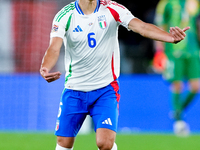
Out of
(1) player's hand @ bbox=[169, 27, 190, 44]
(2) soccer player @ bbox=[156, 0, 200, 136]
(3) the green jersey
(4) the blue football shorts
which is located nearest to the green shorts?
(2) soccer player @ bbox=[156, 0, 200, 136]

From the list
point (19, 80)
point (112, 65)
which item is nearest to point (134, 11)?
point (19, 80)

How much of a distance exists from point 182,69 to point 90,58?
5.12 metres

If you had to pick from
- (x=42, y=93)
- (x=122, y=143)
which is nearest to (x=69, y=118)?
(x=122, y=143)

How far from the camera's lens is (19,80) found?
11.4m

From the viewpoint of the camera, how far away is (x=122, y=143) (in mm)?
8047

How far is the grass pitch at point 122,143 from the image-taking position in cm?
740

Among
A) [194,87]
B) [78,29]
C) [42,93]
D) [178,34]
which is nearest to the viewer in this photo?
[178,34]

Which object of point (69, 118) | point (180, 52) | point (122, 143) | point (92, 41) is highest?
point (92, 41)

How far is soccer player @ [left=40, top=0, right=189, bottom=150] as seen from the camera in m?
4.93

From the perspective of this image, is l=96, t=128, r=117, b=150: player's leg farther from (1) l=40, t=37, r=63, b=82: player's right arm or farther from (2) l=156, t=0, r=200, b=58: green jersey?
(2) l=156, t=0, r=200, b=58: green jersey

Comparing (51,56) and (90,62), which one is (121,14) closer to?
(90,62)

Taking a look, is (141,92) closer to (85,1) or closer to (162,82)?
(162,82)

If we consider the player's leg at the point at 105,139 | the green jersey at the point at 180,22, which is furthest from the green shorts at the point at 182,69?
the player's leg at the point at 105,139

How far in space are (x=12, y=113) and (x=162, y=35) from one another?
7199 mm
